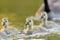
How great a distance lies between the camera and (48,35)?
231 cm

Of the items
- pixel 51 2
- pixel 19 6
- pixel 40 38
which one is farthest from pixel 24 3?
pixel 40 38

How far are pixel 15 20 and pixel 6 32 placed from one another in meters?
0.79

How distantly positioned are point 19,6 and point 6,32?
6.94 ft

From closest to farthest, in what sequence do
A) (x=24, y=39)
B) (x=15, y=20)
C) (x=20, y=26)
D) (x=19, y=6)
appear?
(x=24, y=39), (x=20, y=26), (x=15, y=20), (x=19, y=6)

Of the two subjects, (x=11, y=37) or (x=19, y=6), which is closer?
(x=11, y=37)

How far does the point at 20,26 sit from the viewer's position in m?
2.75

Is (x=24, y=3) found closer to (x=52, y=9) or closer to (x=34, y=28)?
(x=52, y=9)

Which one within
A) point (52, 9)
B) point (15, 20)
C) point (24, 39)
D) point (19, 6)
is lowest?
point (24, 39)

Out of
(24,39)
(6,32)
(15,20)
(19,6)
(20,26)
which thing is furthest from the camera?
(19,6)

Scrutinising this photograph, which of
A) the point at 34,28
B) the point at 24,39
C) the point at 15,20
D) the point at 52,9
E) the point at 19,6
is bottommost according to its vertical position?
the point at 24,39

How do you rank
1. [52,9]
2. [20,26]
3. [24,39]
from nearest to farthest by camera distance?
[24,39]
[20,26]
[52,9]

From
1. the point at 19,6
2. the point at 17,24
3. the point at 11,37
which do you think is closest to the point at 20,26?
the point at 17,24

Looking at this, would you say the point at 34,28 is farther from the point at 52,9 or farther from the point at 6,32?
the point at 52,9

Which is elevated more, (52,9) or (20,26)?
(52,9)
